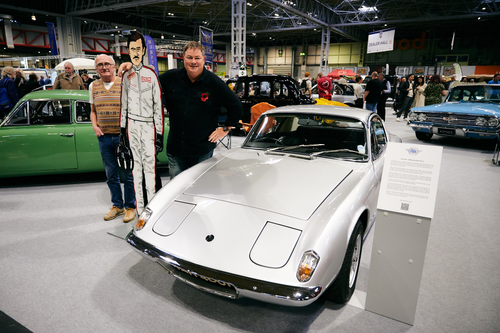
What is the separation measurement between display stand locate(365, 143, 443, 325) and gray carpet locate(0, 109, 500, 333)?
199mm

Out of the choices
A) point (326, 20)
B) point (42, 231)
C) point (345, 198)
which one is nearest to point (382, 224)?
point (345, 198)

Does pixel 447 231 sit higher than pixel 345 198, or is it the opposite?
pixel 345 198

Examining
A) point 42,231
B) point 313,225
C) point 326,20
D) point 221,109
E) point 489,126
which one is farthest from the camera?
point 326,20

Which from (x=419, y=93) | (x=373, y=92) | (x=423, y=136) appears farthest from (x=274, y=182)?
(x=419, y=93)

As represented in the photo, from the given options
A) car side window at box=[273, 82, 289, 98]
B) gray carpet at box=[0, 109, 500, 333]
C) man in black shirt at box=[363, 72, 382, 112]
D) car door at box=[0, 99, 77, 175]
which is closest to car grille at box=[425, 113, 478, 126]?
man in black shirt at box=[363, 72, 382, 112]

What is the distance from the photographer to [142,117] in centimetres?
286

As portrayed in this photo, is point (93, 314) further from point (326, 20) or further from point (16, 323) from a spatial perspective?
point (326, 20)

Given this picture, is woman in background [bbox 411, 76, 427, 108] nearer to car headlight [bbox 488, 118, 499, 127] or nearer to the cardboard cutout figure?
car headlight [bbox 488, 118, 499, 127]

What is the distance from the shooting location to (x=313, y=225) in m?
1.91

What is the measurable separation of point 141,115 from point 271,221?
5.37 feet

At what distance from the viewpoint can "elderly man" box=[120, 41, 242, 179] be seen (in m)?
2.85

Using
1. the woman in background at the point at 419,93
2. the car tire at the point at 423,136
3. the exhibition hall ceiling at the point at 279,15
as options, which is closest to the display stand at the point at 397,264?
the car tire at the point at 423,136

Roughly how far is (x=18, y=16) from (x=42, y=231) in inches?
1049

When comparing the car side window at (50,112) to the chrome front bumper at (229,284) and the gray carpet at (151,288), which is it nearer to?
the gray carpet at (151,288)
